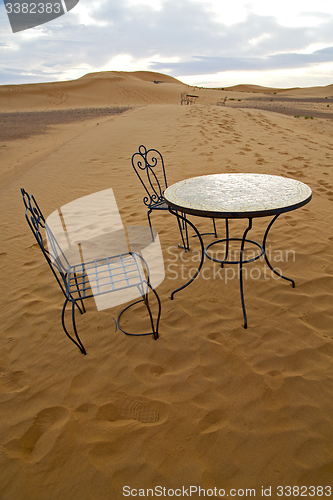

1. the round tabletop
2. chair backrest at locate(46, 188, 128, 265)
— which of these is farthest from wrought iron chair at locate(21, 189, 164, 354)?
the round tabletop

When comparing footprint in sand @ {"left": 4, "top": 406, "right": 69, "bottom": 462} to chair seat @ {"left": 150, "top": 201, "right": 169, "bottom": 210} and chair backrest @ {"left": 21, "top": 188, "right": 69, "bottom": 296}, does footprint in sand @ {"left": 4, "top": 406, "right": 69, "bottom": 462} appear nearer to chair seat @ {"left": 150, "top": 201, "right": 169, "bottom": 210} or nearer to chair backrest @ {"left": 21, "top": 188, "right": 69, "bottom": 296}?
chair backrest @ {"left": 21, "top": 188, "right": 69, "bottom": 296}

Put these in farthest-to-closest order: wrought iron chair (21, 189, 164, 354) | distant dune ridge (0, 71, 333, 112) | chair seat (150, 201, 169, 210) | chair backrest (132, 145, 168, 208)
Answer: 1. distant dune ridge (0, 71, 333, 112)
2. chair backrest (132, 145, 168, 208)
3. chair seat (150, 201, 169, 210)
4. wrought iron chair (21, 189, 164, 354)

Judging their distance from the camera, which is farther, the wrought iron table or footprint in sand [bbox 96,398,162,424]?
the wrought iron table

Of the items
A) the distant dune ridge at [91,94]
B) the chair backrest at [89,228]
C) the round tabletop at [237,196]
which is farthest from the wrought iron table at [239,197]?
the distant dune ridge at [91,94]

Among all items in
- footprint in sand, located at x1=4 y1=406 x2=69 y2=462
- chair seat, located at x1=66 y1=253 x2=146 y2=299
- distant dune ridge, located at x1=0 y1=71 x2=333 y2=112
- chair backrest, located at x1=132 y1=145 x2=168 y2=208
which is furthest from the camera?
distant dune ridge, located at x1=0 y1=71 x2=333 y2=112

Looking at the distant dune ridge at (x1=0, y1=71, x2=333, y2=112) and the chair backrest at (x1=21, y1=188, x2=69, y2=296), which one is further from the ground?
the distant dune ridge at (x1=0, y1=71, x2=333, y2=112)

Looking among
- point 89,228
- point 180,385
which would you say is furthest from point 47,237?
point 89,228

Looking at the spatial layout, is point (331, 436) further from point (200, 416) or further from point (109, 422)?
point (109, 422)

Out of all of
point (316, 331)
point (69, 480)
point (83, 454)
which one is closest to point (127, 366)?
point (83, 454)

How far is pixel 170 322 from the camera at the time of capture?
2414mm

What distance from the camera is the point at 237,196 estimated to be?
7.63 ft

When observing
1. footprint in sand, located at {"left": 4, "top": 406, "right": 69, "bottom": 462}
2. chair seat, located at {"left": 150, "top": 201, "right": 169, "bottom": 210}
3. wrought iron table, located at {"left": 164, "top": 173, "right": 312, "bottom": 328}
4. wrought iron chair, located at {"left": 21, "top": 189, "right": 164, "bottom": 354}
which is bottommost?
footprint in sand, located at {"left": 4, "top": 406, "right": 69, "bottom": 462}

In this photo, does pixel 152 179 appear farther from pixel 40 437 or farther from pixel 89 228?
pixel 40 437

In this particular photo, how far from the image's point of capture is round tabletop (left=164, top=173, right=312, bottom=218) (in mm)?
2041
